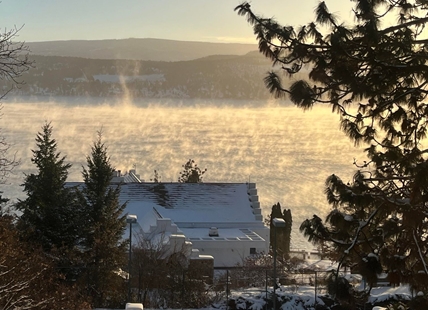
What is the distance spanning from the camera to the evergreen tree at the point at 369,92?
23.5ft

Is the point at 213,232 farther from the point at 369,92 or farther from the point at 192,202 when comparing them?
the point at 369,92

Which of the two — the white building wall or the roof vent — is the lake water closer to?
the white building wall

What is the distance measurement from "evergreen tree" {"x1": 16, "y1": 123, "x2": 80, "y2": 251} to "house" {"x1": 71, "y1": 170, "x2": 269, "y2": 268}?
390 cm

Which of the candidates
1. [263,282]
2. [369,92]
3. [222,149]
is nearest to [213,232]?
[263,282]

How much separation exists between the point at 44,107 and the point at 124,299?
5508 inches

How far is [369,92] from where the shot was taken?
7301mm

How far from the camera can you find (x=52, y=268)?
43.4ft

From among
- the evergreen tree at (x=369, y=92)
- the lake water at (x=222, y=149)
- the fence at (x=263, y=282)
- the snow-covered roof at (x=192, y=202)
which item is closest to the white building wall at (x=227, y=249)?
the fence at (x=263, y=282)

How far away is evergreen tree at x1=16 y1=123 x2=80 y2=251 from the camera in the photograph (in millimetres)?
16500

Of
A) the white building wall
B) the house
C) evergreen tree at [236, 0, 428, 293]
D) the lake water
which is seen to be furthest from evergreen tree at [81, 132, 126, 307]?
evergreen tree at [236, 0, 428, 293]

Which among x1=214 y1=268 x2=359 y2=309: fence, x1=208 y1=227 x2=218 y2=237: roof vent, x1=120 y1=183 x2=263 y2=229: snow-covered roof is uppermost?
x1=120 y1=183 x2=263 y2=229: snow-covered roof

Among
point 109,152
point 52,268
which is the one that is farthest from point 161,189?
point 109,152

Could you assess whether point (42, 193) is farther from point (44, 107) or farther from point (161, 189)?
point (44, 107)

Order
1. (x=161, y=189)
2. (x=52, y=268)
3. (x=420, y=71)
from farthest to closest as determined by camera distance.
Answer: (x=161, y=189), (x=52, y=268), (x=420, y=71)
